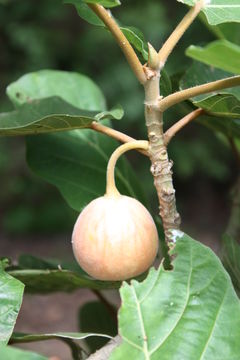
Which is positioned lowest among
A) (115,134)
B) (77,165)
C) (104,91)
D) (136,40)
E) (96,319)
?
(104,91)

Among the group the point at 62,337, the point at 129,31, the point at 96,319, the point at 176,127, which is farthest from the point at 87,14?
the point at 96,319

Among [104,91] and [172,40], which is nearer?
[172,40]

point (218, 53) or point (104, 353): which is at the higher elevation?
point (218, 53)

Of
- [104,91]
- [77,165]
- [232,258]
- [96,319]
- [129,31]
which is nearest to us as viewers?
[129,31]

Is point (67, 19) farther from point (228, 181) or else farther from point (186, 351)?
point (186, 351)

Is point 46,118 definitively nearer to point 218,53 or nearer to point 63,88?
point 218,53

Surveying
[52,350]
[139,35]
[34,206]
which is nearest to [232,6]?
[139,35]

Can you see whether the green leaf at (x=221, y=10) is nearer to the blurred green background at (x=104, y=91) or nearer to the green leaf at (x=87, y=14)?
the green leaf at (x=87, y=14)

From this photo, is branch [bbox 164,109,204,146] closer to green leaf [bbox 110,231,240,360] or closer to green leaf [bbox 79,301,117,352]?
green leaf [bbox 110,231,240,360]
